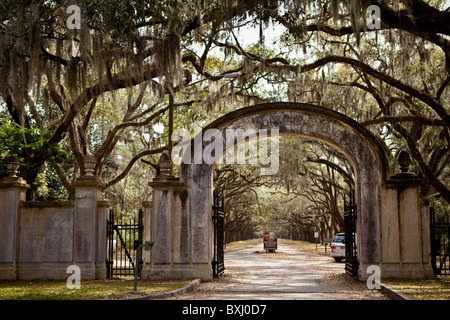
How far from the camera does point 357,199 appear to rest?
14969 millimetres

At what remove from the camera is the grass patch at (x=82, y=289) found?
34.3 ft

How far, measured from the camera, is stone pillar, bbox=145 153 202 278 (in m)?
14.8

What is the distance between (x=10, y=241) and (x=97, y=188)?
284cm

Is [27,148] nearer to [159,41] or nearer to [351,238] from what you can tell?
[159,41]

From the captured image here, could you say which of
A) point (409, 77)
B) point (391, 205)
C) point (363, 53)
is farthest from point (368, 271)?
point (363, 53)

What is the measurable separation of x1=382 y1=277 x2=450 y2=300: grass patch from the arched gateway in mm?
778

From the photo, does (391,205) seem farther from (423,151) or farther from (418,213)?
(423,151)

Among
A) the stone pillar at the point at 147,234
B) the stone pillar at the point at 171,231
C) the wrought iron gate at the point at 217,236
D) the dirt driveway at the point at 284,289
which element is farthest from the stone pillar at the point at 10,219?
the wrought iron gate at the point at 217,236

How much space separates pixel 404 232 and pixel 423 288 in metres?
2.86

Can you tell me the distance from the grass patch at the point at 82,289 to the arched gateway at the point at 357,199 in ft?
3.72
